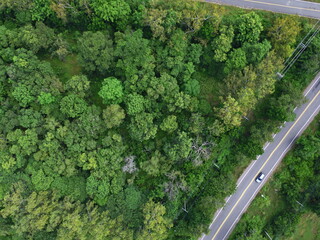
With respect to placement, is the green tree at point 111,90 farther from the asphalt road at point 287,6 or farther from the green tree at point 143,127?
the asphalt road at point 287,6

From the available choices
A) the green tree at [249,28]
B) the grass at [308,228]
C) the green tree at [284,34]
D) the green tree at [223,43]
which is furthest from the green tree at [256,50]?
the grass at [308,228]

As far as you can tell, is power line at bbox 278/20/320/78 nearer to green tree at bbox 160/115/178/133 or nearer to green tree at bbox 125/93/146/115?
green tree at bbox 160/115/178/133

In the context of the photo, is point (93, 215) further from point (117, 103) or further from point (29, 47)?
point (29, 47)

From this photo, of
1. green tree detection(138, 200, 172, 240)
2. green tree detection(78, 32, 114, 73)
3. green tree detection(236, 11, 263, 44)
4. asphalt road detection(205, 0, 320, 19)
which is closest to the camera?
green tree detection(138, 200, 172, 240)

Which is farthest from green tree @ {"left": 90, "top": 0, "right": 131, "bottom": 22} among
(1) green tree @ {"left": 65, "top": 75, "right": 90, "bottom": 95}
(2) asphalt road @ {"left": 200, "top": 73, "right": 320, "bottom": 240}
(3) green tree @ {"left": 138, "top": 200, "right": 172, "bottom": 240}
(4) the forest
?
→ (2) asphalt road @ {"left": 200, "top": 73, "right": 320, "bottom": 240}

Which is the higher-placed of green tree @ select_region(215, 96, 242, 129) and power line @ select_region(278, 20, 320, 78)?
power line @ select_region(278, 20, 320, 78)

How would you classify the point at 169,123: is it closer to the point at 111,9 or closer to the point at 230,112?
the point at 230,112

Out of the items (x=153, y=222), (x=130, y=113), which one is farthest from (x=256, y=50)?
(x=153, y=222)
